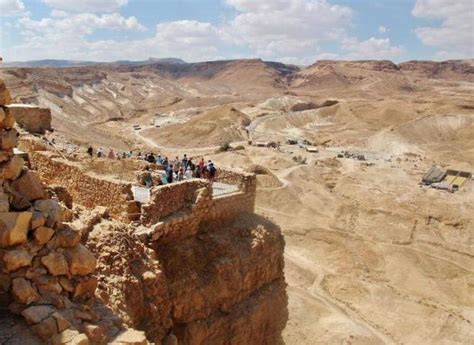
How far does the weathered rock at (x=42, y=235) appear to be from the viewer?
19.6 ft

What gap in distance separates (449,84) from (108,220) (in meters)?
158

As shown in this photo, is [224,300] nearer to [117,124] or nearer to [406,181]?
[406,181]

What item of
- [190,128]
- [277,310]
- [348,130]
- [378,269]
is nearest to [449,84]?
[348,130]

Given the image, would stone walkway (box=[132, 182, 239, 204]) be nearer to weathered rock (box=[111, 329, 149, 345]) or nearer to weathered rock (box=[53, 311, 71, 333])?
weathered rock (box=[111, 329, 149, 345])

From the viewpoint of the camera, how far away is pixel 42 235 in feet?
19.7

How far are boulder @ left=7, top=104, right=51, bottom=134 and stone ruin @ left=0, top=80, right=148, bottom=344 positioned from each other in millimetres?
13586

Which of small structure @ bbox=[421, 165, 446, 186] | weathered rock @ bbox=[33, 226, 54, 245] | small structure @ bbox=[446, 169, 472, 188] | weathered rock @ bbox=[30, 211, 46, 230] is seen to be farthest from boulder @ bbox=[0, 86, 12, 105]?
small structure @ bbox=[446, 169, 472, 188]

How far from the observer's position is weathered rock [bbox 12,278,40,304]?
5707mm

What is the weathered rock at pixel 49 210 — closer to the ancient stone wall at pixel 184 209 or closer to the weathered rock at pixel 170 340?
the ancient stone wall at pixel 184 209

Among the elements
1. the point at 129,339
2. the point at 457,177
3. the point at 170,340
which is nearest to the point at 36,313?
the point at 129,339

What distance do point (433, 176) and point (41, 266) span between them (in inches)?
1858

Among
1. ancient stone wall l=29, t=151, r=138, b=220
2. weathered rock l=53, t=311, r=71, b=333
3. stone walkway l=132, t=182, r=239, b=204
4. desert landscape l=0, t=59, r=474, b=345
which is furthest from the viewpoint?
stone walkway l=132, t=182, r=239, b=204

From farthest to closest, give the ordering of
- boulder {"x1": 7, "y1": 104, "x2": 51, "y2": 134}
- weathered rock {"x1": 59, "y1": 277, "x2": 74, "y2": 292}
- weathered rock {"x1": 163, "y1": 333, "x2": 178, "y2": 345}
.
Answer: boulder {"x1": 7, "y1": 104, "x2": 51, "y2": 134} → weathered rock {"x1": 163, "y1": 333, "x2": 178, "y2": 345} → weathered rock {"x1": 59, "y1": 277, "x2": 74, "y2": 292}

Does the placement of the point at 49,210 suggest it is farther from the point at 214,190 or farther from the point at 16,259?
the point at 214,190
